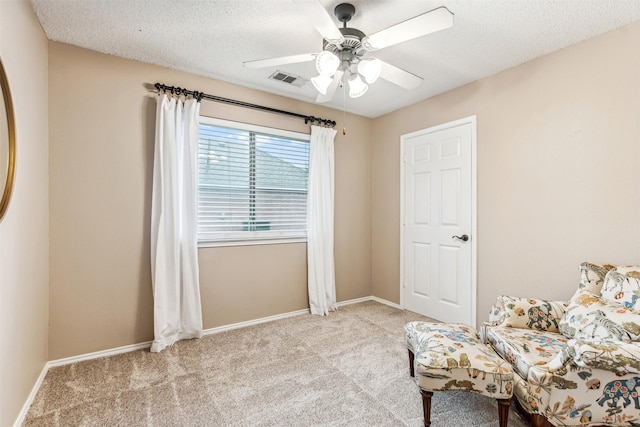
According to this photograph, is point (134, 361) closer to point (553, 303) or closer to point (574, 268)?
point (553, 303)

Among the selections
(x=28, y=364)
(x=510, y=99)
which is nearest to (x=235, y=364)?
(x=28, y=364)

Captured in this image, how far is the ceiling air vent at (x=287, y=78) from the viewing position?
294 centimetres

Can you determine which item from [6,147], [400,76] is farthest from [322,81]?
[6,147]

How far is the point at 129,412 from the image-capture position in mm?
1817

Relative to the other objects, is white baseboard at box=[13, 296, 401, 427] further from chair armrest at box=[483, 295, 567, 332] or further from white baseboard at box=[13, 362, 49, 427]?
chair armrest at box=[483, 295, 567, 332]

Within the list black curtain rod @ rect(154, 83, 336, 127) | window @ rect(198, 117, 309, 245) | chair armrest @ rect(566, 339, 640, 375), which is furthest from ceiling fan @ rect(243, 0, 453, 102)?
chair armrest @ rect(566, 339, 640, 375)

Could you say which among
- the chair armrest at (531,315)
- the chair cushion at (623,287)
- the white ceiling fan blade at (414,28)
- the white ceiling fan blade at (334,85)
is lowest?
the chair armrest at (531,315)

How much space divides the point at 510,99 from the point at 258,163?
2.47m

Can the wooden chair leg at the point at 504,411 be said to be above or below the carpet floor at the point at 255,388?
above

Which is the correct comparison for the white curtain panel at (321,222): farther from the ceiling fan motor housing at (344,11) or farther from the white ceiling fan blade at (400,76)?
the ceiling fan motor housing at (344,11)

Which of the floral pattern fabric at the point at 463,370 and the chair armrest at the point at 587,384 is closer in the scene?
the chair armrest at the point at 587,384

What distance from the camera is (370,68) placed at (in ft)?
6.11

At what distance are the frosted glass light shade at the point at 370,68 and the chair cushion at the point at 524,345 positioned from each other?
5.94 ft

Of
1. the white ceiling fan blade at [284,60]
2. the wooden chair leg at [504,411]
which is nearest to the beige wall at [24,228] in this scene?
the white ceiling fan blade at [284,60]
